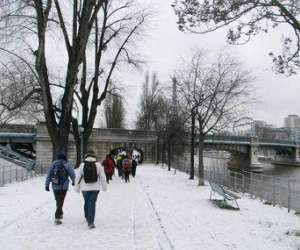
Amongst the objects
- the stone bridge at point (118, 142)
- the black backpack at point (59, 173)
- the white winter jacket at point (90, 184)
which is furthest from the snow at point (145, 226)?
the stone bridge at point (118, 142)

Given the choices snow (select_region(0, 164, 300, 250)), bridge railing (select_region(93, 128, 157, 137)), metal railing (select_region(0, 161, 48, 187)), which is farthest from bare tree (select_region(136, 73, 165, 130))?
snow (select_region(0, 164, 300, 250))

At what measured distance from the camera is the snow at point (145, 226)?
805 centimetres

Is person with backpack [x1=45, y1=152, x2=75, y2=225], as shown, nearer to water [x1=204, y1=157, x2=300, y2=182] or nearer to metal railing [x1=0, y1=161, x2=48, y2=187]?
metal railing [x1=0, y1=161, x2=48, y2=187]

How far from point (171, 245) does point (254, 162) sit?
63856 mm

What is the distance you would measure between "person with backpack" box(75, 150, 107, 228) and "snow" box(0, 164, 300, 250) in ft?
1.07

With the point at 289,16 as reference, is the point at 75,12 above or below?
above

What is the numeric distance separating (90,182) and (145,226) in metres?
1.53

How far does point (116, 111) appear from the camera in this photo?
61.2 m

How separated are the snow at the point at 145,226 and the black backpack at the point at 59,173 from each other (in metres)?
0.92

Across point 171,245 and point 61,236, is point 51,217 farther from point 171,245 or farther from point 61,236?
point 171,245

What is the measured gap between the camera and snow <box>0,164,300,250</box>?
8.05 meters

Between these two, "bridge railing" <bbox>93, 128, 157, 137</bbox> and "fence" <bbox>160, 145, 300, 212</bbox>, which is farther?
"bridge railing" <bbox>93, 128, 157, 137</bbox>

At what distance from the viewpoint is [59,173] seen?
9.80m

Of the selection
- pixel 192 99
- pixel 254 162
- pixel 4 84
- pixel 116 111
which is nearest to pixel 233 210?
pixel 192 99
